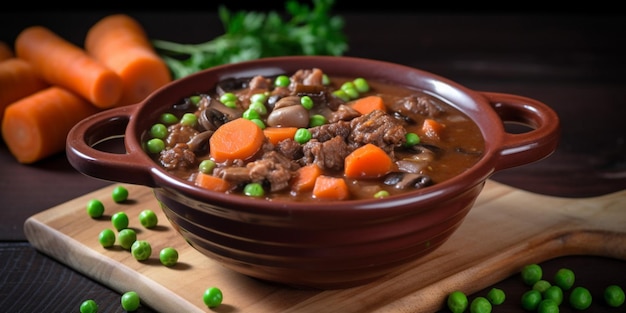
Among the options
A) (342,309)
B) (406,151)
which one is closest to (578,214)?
Answer: (406,151)

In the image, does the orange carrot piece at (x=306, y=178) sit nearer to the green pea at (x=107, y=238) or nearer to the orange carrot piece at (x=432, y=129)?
the orange carrot piece at (x=432, y=129)

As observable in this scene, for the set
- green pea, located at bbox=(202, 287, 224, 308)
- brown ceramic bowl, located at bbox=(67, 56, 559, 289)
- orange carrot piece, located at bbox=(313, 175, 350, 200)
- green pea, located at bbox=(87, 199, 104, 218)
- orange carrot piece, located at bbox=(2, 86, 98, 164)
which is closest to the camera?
brown ceramic bowl, located at bbox=(67, 56, 559, 289)

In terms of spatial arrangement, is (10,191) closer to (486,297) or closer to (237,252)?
(237,252)

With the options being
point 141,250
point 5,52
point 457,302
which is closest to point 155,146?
point 141,250

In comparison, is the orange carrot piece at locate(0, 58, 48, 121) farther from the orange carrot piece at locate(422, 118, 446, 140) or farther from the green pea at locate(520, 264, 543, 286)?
the green pea at locate(520, 264, 543, 286)

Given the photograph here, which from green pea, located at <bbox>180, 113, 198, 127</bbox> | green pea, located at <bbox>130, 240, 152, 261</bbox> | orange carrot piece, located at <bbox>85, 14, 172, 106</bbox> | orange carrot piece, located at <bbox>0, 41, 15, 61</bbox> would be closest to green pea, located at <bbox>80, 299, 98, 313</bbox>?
green pea, located at <bbox>130, 240, 152, 261</bbox>
